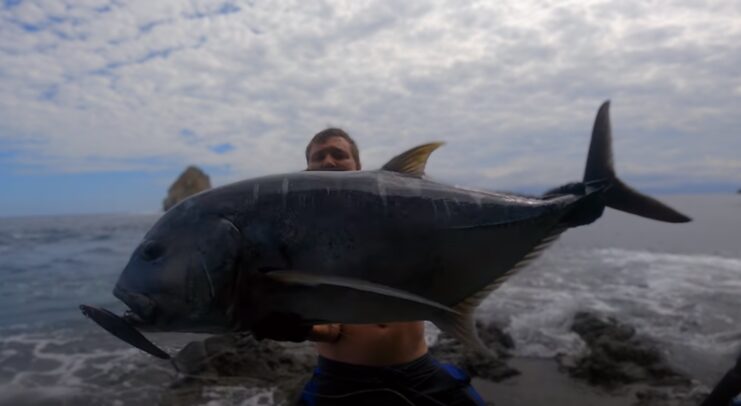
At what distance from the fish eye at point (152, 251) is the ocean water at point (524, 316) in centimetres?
203

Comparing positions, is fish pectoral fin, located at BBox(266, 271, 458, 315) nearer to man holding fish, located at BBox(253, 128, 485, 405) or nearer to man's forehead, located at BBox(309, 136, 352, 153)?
man holding fish, located at BBox(253, 128, 485, 405)

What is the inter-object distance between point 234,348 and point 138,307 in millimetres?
6402

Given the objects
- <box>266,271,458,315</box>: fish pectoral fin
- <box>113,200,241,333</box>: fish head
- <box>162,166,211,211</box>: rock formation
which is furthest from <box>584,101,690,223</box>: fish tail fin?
<box>162,166,211,211</box>: rock formation

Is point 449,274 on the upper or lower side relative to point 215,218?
lower

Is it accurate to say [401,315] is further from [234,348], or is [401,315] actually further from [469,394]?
[234,348]

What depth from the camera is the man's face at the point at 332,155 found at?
3.97m

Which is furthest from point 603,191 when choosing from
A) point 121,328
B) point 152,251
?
point 121,328

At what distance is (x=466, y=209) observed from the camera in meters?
2.28

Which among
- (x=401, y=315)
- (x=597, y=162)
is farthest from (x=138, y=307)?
(x=597, y=162)

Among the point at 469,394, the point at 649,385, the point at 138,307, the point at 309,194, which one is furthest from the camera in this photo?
the point at 649,385

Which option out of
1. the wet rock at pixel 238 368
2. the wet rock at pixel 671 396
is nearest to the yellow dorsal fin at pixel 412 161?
the wet rock at pixel 238 368

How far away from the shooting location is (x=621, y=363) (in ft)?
24.2

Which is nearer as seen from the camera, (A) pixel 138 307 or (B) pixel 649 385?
A: (A) pixel 138 307

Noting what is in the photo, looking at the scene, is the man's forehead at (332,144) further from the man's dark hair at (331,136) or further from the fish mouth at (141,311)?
the fish mouth at (141,311)
